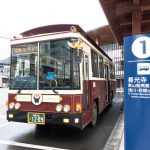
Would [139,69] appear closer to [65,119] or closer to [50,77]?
[65,119]

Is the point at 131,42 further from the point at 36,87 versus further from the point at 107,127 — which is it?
the point at 107,127

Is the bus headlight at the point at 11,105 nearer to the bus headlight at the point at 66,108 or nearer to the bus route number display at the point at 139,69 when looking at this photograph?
the bus headlight at the point at 66,108

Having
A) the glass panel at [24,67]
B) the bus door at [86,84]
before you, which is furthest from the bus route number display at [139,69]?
the glass panel at [24,67]

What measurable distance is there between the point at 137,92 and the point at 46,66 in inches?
124

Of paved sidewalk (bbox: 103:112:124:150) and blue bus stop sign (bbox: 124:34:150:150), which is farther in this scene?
paved sidewalk (bbox: 103:112:124:150)

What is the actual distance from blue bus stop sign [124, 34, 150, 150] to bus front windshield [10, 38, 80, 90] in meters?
2.38

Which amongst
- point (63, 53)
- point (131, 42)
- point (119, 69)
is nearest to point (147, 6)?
point (63, 53)

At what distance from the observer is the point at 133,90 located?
12.5 ft

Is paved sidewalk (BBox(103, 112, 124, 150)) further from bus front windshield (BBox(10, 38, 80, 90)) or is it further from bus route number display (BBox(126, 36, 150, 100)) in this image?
bus route number display (BBox(126, 36, 150, 100))

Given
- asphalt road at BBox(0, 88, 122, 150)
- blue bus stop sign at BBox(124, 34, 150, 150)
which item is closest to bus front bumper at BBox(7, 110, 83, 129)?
asphalt road at BBox(0, 88, 122, 150)

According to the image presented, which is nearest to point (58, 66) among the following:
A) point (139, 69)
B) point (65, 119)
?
point (65, 119)

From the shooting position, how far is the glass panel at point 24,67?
21.3ft

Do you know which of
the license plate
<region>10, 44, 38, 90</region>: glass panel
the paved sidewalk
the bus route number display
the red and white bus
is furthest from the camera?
<region>10, 44, 38, 90</region>: glass panel

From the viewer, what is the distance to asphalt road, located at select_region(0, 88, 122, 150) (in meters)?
5.99
